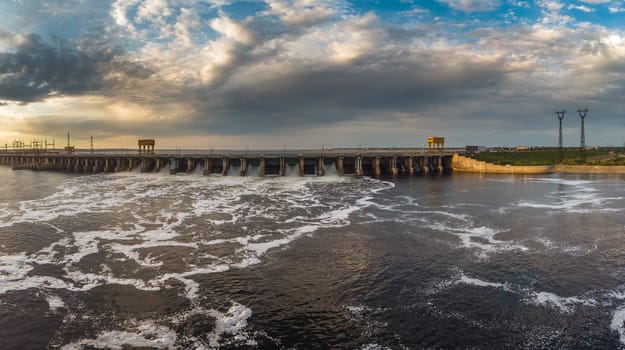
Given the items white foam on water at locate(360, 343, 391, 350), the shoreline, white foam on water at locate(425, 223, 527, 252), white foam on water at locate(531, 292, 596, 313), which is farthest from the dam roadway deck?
white foam on water at locate(360, 343, 391, 350)

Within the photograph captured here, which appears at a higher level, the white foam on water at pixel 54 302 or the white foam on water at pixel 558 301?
the white foam on water at pixel 54 302

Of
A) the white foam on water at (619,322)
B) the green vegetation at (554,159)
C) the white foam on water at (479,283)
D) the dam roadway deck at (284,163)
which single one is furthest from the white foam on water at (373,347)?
the green vegetation at (554,159)

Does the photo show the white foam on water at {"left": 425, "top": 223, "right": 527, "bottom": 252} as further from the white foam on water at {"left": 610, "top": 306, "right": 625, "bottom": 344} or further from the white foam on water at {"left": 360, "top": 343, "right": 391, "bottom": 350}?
the white foam on water at {"left": 360, "top": 343, "right": 391, "bottom": 350}

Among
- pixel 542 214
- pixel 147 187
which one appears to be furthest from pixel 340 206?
pixel 147 187

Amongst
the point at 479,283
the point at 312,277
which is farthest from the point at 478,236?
the point at 312,277

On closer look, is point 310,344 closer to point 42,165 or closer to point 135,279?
point 135,279

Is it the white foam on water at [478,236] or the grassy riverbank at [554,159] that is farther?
the grassy riverbank at [554,159]

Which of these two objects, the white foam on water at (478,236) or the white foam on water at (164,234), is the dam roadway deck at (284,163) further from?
the white foam on water at (478,236)
